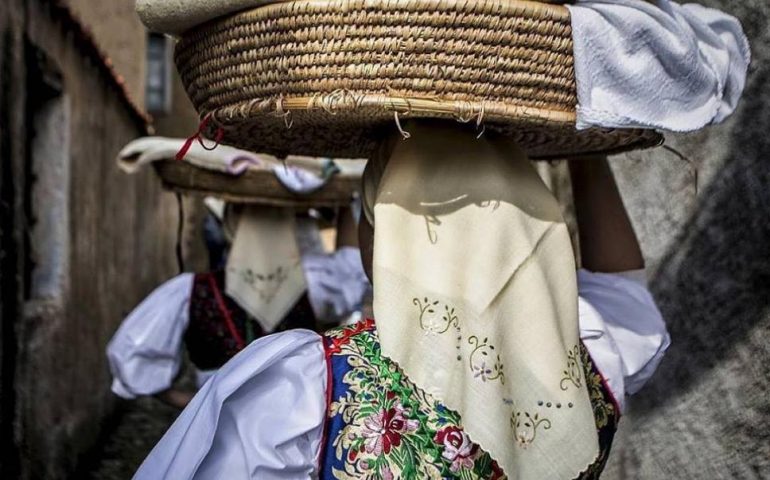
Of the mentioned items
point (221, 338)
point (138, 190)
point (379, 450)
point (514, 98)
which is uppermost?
point (514, 98)

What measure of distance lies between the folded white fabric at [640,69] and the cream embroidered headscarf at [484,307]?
0.23 m

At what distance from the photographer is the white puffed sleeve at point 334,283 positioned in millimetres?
3844

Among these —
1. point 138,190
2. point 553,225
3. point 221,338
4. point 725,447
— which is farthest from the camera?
point 138,190

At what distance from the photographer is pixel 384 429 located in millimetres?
1307

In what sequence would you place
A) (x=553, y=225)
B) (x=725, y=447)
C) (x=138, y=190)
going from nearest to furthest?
(x=553, y=225)
(x=725, y=447)
(x=138, y=190)

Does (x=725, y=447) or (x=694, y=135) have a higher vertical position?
(x=694, y=135)

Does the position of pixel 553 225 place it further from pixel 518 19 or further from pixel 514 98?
pixel 518 19

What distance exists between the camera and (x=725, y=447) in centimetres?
198

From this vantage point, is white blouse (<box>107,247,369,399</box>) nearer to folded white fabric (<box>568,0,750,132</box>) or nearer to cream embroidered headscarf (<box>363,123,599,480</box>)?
cream embroidered headscarf (<box>363,123,599,480</box>)

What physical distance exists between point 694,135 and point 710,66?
33.7 inches

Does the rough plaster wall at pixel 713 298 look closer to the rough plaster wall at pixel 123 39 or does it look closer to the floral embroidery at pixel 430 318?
the floral embroidery at pixel 430 318

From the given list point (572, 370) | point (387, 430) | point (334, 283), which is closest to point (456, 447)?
point (387, 430)

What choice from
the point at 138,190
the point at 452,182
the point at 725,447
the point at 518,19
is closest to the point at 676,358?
the point at 725,447

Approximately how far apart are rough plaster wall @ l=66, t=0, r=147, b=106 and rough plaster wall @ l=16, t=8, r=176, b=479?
2.07 meters
